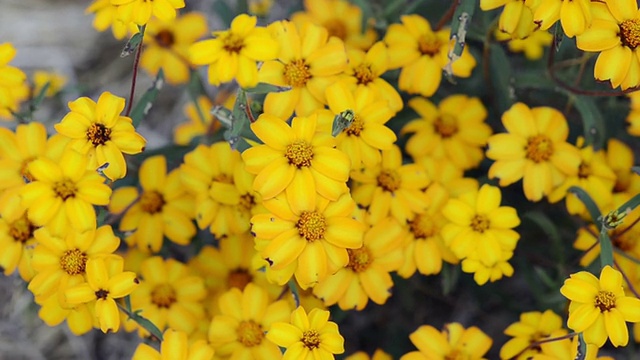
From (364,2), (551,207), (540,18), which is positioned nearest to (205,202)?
(364,2)

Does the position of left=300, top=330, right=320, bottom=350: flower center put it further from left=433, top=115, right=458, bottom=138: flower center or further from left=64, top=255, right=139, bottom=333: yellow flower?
left=433, top=115, right=458, bottom=138: flower center

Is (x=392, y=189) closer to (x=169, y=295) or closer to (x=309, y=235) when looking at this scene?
(x=309, y=235)

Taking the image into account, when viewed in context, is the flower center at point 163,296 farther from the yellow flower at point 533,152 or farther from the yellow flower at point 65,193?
Result: the yellow flower at point 533,152

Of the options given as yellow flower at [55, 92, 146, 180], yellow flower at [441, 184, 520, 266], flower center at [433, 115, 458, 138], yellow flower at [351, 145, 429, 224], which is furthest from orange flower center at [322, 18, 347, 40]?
yellow flower at [55, 92, 146, 180]

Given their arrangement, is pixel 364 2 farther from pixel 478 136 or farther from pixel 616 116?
pixel 616 116

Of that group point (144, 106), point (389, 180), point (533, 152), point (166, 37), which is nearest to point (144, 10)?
point (144, 106)

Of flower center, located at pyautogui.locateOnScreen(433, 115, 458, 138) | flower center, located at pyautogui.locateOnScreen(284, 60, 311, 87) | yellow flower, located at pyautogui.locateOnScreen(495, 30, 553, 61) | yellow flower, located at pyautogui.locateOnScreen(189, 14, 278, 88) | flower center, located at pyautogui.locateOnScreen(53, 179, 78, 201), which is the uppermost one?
yellow flower, located at pyautogui.locateOnScreen(189, 14, 278, 88)
